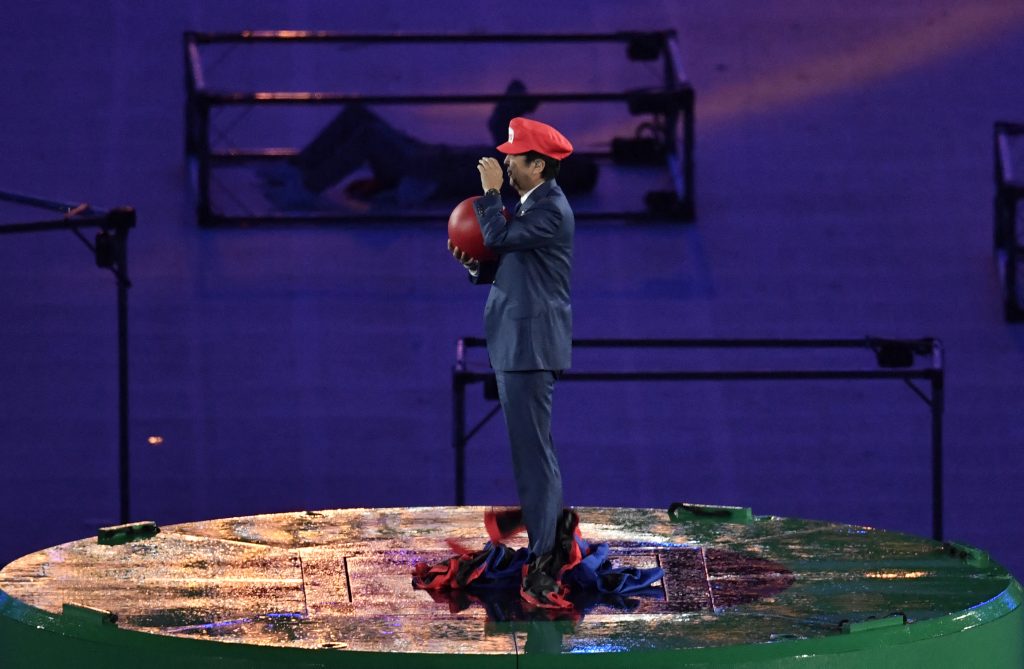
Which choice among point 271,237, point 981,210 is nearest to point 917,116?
point 981,210

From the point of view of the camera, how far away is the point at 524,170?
14.0 feet

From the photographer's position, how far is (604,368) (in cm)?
809

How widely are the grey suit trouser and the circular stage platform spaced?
0.73 feet

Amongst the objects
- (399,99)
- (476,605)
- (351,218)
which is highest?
(399,99)

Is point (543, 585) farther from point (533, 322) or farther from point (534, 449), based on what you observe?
point (533, 322)

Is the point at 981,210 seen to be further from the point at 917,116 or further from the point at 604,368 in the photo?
the point at 604,368

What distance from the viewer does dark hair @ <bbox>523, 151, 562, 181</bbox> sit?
14.0ft

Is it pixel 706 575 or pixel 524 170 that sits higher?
pixel 524 170

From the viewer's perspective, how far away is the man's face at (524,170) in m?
→ 4.26

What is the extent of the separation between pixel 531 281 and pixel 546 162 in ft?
1.06

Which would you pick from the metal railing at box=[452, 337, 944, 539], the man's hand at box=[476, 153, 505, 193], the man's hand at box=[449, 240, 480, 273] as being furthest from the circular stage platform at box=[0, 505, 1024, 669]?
the metal railing at box=[452, 337, 944, 539]

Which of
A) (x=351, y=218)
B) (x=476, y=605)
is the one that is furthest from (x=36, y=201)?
(x=476, y=605)

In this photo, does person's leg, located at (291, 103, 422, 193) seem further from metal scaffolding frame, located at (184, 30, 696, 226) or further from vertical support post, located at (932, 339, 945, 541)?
vertical support post, located at (932, 339, 945, 541)

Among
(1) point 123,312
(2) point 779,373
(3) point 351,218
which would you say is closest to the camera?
(1) point 123,312
